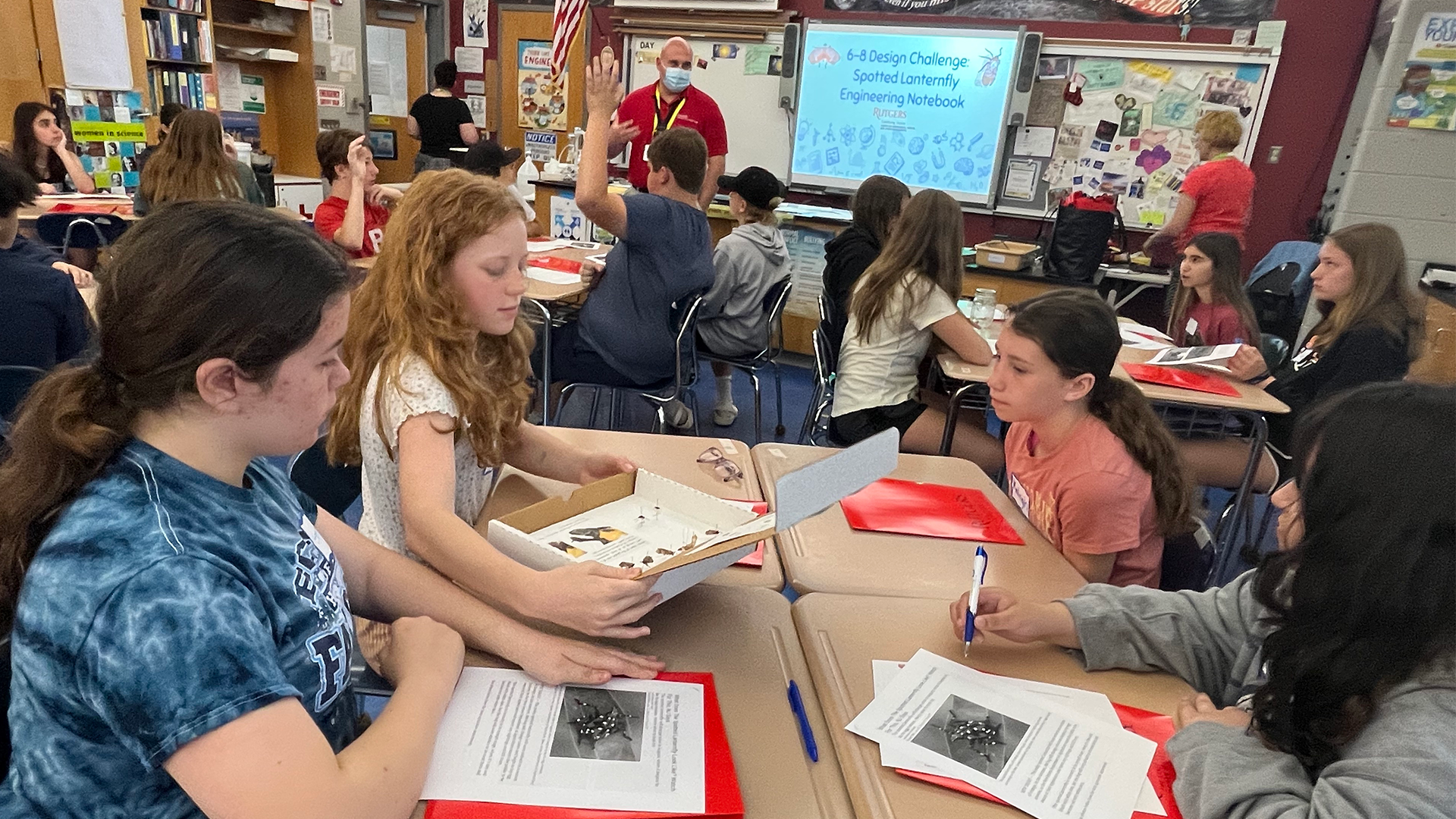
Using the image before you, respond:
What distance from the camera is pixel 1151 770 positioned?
0.89 metres

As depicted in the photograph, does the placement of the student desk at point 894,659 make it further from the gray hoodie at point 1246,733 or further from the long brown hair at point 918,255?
the long brown hair at point 918,255

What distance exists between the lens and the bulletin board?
4773 mm

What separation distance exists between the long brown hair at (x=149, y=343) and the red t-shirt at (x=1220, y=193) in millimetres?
4539

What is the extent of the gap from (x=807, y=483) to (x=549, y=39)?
6819 mm

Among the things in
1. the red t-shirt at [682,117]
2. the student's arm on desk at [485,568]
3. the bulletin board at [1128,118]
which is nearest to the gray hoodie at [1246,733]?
the student's arm on desk at [485,568]

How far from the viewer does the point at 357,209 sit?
11.5 ft

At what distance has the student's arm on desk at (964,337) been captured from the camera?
271cm

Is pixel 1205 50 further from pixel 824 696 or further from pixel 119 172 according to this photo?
pixel 119 172

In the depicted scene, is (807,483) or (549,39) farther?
(549,39)

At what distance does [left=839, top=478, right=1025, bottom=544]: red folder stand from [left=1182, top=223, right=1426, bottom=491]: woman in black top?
152 centimetres

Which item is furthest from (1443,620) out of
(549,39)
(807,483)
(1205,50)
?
(549,39)

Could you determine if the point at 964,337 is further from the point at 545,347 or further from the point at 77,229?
the point at 77,229

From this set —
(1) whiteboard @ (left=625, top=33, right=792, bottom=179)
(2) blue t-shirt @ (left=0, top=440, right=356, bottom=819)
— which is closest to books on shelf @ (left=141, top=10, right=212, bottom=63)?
(1) whiteboard @ (left=625, top=33, right=792, bottom=179)

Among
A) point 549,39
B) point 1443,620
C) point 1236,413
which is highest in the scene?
point 549,39
